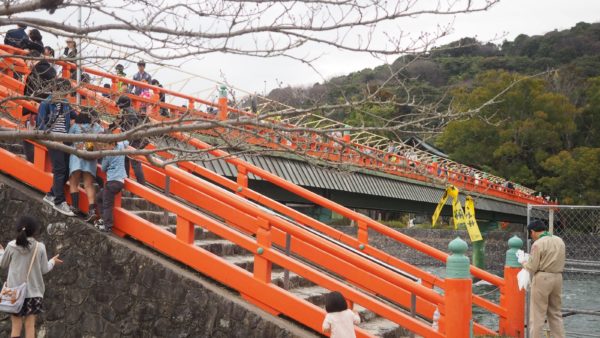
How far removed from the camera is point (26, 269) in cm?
652

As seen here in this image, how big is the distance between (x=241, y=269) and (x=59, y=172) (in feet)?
8.00

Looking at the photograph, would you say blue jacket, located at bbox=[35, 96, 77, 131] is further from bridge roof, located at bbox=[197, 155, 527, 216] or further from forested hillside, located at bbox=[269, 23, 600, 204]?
forested hillside, located at bbox=[269, 23, 600, 204]

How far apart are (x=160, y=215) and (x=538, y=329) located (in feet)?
16.2

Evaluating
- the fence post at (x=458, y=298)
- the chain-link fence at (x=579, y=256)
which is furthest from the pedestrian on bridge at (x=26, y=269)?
the chain-link fence at (x=579, y=256)

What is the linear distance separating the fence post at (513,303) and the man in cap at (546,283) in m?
0.73

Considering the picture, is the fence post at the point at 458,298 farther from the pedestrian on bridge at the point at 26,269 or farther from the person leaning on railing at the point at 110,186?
the pedestrian on bridge at the point at 26,269

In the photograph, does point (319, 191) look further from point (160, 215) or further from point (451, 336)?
point (451, 336)

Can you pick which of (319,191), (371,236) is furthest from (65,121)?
(371,236)

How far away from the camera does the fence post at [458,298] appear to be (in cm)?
687

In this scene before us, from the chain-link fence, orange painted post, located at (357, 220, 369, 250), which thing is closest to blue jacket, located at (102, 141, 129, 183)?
orange painted post, located at (357, 220, 369, 250)

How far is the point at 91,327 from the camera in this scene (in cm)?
724

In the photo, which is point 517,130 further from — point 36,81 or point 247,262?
point 36,81

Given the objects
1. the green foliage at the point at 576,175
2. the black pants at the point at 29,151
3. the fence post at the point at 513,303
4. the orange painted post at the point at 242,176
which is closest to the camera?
the black pants at the point at 29,151

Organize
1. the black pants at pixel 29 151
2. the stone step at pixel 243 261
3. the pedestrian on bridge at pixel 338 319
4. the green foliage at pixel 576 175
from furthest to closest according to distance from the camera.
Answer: the green foliage at pixel 576 175 → the black pants at pixel 29 151 → the stone step at pixel 243 261 → the pedestrian on bridge at pixel 338 319
